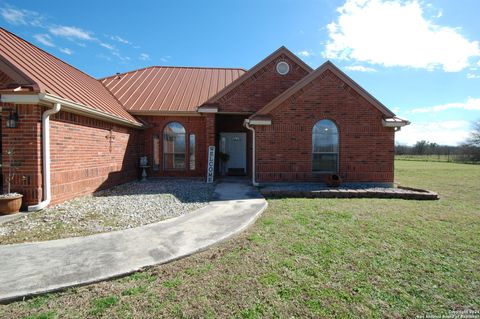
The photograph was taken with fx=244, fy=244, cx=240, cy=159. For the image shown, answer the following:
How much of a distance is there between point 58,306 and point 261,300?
2269 mm

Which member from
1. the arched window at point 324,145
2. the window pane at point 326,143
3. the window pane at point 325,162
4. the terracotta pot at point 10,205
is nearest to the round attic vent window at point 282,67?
the arched window at point 324,145

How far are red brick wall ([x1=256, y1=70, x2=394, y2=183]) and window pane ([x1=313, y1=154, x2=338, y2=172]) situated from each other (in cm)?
24

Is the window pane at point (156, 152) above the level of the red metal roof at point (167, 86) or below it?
below

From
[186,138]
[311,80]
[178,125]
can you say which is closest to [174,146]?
[186,138]

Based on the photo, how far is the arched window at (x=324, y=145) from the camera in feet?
33.4

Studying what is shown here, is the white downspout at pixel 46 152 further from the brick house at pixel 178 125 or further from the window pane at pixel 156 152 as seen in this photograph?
the window pane at pixel 156 152

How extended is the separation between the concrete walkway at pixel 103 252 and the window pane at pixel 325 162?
5.49 m

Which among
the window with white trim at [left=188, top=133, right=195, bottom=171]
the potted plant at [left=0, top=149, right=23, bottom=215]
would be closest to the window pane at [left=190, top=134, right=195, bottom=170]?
the window with white trim at [left=188, top=133, right=195, bottom=171]

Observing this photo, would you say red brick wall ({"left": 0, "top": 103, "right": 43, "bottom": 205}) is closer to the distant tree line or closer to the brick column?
the brick column

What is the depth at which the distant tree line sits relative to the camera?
41.7 meters

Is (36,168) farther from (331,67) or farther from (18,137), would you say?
(331,67)

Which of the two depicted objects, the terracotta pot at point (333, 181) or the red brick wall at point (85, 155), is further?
the terracotta pot at point (333, 181)

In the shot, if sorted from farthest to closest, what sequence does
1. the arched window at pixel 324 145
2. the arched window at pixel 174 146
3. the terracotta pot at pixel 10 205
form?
the arched window at pixel 174 146
the arched window at pixel 324 145
the terracotta pot at pixel 10 205

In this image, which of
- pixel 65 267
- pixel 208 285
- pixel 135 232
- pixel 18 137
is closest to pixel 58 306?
pixel 65 267
